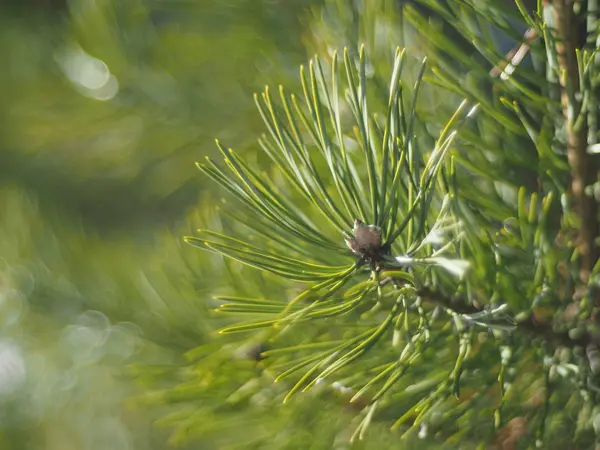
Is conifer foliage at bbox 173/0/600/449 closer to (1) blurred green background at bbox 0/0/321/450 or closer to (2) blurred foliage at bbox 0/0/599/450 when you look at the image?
(2) blurred foliage at bbox 0/0/599/450

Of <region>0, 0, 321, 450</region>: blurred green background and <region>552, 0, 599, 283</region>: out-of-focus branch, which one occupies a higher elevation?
<region>0, 0, 321, 450</region>: blurred green background

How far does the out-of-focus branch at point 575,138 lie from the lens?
192 millimetres

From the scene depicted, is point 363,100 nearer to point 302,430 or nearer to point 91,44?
point 302,430

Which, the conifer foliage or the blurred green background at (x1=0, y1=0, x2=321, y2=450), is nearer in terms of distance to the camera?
the conifer foliage

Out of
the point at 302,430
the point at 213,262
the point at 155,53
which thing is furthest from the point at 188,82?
the point at 302,430

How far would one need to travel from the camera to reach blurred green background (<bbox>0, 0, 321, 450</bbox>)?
0.34 meters

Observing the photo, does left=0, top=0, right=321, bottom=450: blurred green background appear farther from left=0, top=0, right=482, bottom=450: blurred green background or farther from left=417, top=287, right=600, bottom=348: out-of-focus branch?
left=417, top=287, right=600, bottom=348: out-of-focus branch

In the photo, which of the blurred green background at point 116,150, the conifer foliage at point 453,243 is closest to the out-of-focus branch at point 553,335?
the conifer foliage at point 453,243

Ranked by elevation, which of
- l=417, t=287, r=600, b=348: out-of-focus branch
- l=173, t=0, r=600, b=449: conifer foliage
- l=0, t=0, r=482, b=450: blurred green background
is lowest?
l=417, t=287, r=600, b=348: out-of-focus branch

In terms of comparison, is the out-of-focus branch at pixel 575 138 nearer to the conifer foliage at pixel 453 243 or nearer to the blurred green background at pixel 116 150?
the conifer foliage at pixel 453 243

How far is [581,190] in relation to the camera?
20 cm

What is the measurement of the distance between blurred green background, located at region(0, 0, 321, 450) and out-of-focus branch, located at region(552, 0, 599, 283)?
142 mm

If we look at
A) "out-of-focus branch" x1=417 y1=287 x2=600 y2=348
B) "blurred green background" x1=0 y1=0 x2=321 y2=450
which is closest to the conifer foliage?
"out-of-focus branch" x1=417 y1=287 x2=600 y2=348

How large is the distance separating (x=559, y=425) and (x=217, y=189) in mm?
286
